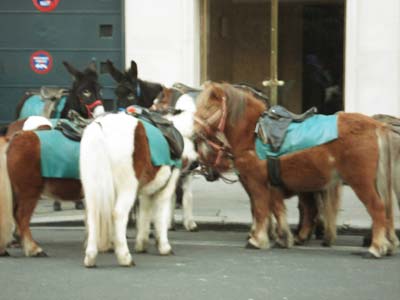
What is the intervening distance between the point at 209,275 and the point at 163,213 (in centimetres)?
126

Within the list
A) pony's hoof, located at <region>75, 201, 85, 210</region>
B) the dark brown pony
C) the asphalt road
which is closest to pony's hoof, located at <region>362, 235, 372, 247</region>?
the asphalt road

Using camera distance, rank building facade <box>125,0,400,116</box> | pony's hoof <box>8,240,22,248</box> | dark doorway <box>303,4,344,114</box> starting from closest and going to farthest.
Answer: pony's hoof <box>8,240,22,248</box>
building facade <box>125,0,400,116</box>
dark doorway <box>303,4,344,114</box>

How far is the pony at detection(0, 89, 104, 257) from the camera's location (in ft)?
33.1

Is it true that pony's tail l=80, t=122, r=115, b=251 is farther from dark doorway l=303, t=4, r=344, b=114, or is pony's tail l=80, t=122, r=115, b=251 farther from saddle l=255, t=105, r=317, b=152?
dark doorway l=303, t=4, r=344, b=114

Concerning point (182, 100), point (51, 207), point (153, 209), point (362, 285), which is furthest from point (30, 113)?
point (362, 285)

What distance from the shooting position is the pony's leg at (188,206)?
1247 centimetres

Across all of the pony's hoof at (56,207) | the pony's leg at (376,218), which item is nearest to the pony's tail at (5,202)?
the pony's leg at (376,218)

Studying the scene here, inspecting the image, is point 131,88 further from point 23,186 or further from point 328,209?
point 328,209

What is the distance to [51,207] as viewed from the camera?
14.8m


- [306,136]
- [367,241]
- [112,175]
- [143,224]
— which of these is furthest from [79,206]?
[112,175]

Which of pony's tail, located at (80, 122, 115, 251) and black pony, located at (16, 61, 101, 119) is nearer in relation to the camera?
pony's tail, located at (80, 122, 115, 251)

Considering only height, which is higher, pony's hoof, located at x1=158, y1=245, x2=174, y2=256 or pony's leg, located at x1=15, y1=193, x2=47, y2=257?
pony's leg, located at x1=15, y1=193, x2=47, y2=257

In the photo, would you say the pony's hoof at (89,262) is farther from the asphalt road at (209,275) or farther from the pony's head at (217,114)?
the pony's head at (217,114)

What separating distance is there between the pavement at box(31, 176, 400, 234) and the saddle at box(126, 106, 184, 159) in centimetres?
255
